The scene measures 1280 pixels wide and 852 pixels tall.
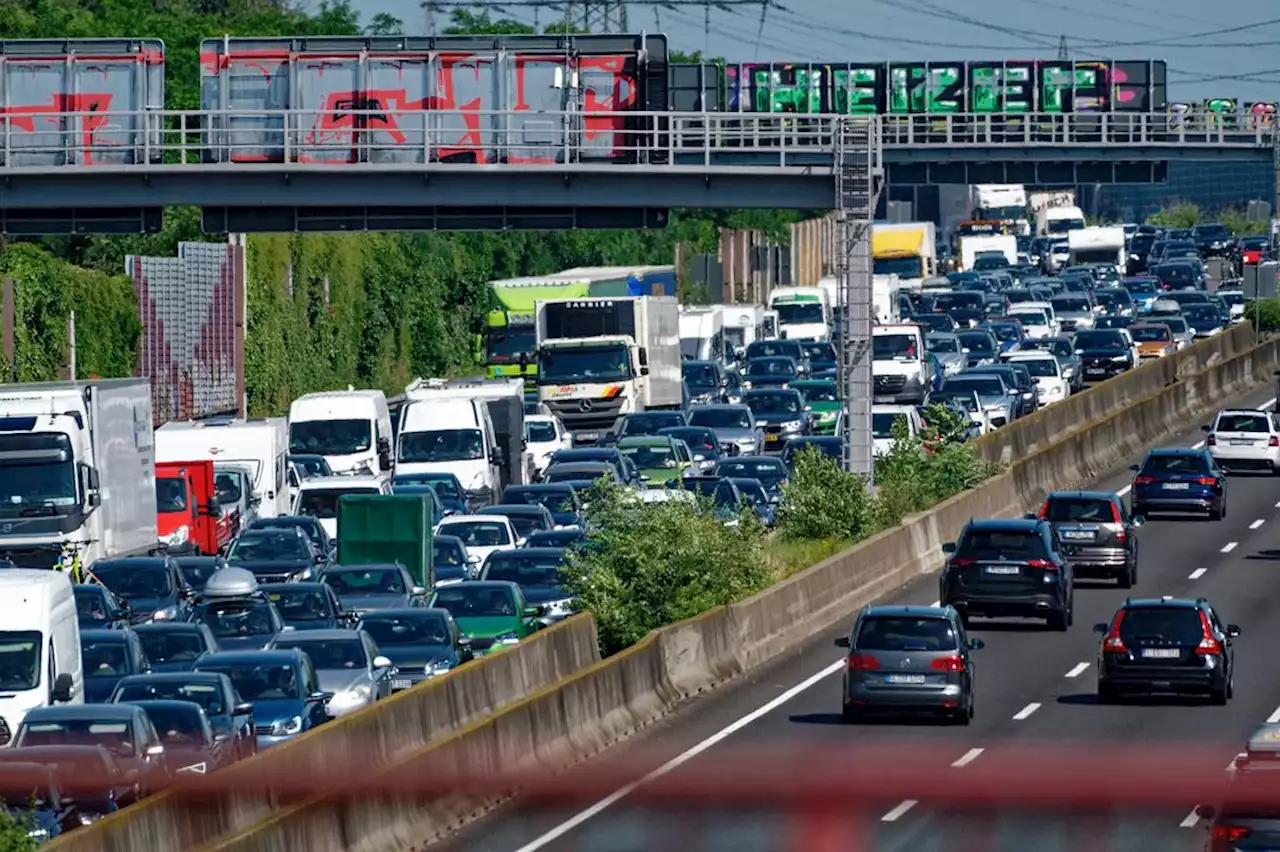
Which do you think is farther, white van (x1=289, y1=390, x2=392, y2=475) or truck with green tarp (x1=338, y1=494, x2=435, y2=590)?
white van (x1=289, y1=390, x2=392, y2=475)

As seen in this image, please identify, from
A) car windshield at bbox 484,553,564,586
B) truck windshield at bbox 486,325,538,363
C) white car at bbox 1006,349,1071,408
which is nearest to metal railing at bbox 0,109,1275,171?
car windshield at bbox 484,553,564,586

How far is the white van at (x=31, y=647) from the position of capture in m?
23.0

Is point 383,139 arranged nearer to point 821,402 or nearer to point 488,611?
point 821,402

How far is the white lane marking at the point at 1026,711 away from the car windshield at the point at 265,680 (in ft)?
27.1

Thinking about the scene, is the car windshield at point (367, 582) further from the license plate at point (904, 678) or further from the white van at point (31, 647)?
the white van at point (31, 647)

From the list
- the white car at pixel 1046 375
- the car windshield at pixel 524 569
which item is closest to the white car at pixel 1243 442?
the white car at pixel 1046 375

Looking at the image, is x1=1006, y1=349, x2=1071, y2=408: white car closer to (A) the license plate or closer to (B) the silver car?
(A) the license plate

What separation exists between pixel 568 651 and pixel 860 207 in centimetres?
1728

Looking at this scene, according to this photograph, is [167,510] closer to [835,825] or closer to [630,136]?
[630,136]

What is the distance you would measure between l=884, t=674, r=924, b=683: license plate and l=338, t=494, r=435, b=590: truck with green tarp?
10.8m

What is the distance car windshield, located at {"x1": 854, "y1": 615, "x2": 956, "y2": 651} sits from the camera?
2733 cm

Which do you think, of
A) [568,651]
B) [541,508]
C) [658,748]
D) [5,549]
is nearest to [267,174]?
[541,508]

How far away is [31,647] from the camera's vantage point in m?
23.3

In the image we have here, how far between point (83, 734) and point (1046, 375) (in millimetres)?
47954
